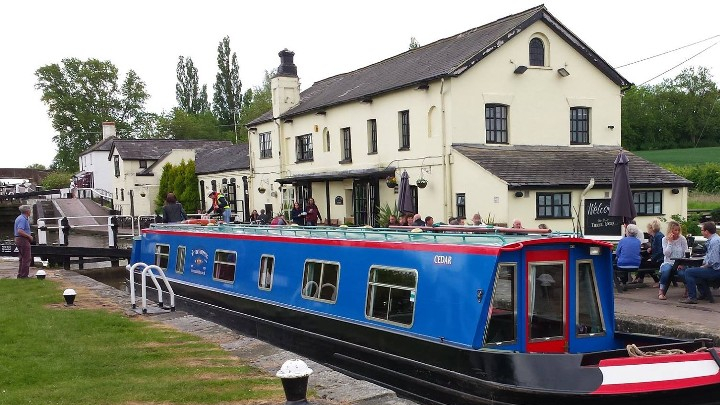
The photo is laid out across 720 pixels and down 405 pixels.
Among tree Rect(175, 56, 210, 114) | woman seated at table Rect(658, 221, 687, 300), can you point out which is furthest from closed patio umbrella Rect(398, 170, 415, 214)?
tree Rect(175, 56, 210, 114)

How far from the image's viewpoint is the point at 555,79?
64.5 ft

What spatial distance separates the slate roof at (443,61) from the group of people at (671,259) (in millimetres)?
8419

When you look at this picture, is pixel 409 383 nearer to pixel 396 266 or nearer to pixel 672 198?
pixel 396 266

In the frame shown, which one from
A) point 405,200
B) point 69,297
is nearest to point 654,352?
point 69,297

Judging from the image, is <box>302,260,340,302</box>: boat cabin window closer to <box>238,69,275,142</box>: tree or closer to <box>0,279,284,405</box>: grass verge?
<box>0,279,284,405</box>: grass verge

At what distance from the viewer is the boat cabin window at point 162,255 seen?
559 inches

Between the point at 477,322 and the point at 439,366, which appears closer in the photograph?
the point at 477,322

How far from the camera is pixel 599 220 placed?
58.4ft

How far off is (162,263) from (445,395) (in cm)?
947

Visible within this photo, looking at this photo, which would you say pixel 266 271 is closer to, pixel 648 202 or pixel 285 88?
pixel 648 202

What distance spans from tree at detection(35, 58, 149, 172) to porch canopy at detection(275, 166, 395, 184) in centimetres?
4495

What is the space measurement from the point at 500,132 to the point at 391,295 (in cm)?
1249

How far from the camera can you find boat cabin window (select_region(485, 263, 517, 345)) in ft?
21.0

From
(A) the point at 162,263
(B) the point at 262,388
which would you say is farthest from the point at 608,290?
(A) the point at 162,263
